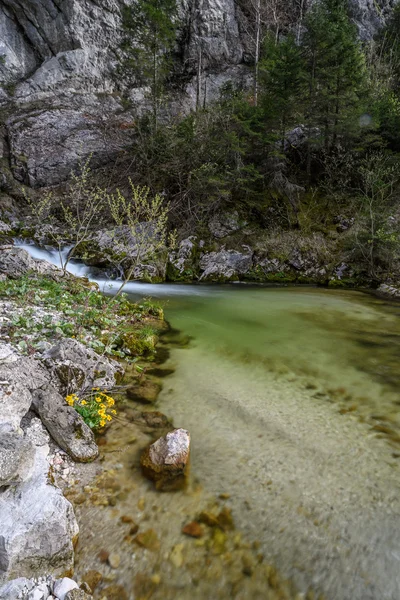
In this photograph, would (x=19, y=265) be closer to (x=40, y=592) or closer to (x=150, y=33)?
(x=40, y=592)

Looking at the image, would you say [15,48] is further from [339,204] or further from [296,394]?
[296,394]

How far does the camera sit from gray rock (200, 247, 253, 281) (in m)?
13.7

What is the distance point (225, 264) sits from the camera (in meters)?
13.9

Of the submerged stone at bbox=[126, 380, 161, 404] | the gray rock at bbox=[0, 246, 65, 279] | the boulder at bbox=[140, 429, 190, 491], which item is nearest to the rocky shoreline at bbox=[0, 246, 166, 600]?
the submerged stone at bbox=[126, 380, 161, 404]

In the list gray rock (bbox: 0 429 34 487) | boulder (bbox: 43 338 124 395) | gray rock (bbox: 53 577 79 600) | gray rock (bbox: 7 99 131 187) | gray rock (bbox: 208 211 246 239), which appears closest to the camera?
gray rock (bbox: 53 577 79 600)

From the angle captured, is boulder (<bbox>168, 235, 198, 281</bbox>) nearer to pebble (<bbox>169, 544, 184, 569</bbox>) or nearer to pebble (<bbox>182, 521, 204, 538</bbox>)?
pebble (<bbox>182, 521, 204, 538</bbox>)

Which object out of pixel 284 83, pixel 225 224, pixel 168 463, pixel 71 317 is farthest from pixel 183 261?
pixel 168 463

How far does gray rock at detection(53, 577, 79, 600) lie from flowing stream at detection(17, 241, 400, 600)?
0.72 metres

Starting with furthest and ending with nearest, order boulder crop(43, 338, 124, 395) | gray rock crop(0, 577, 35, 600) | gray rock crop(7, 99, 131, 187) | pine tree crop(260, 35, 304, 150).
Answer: gray rock crop(7, 99, 131, 187), pine tree crop(260, 35, 304, 150), boulder crop(43, 338, 124, 395), gray rock crop(0, 577, 35, 600)

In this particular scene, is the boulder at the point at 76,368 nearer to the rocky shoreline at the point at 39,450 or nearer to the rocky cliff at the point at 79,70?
the rocky shoreline at the point at 39,450

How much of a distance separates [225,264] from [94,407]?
35.5 ft

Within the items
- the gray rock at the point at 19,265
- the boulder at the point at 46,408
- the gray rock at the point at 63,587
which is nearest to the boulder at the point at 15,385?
the boulder at the point at 46,408

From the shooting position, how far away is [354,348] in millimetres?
6273

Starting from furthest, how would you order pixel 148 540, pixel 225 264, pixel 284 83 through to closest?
pixel 284 83, pixel 225 264, pixel 148 540
